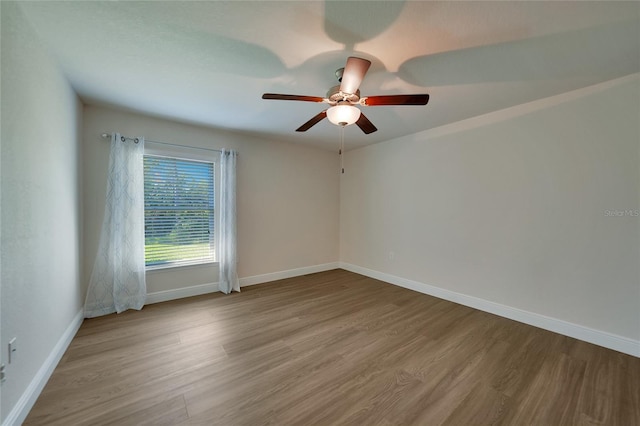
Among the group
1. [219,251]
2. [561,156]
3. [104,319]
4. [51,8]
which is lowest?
[104,319]

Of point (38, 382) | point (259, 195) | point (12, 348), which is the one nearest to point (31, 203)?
point (12, 348)

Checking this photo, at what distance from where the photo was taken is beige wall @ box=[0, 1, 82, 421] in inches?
53.9

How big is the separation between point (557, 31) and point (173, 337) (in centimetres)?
396

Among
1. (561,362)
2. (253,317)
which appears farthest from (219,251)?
(561,362)

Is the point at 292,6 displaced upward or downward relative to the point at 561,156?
upward

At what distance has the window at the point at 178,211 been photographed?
10.8 ft

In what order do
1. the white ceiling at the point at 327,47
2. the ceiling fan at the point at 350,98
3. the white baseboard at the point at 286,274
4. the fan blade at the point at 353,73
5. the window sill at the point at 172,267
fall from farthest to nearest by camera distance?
the white baseboard at the point at 286,274, the window sill at the point at 172,267, the ceiling fan at the point at 350,98, the fan blade at the point at 353,73, the white ceiling at the point at 327,47

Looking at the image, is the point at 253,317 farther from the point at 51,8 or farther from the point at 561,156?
the point at 561,156

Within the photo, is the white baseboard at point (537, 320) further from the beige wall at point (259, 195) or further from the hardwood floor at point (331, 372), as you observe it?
the beige wall at point (259, 195)

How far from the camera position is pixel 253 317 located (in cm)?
289

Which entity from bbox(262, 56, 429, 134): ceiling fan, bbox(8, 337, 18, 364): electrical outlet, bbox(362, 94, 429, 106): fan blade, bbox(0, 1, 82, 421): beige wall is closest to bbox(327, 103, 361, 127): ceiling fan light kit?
bbox(262, 56, 429, 134): ceiling fan

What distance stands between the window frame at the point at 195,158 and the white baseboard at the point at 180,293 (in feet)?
1.03

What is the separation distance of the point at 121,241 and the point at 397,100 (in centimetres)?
341

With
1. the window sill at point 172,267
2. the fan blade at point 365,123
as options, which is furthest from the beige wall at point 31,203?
the fan blade at point 365,123
